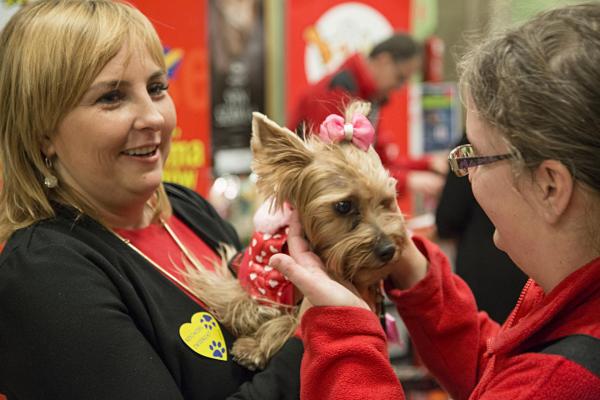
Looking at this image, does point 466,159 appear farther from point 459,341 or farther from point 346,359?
point 459,341

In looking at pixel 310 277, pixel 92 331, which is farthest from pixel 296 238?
pixel 92 331

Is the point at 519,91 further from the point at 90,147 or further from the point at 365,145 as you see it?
the point at 90,147

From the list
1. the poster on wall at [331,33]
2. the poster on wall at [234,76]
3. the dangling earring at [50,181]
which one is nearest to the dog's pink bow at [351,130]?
the dangling earring at [50,181]

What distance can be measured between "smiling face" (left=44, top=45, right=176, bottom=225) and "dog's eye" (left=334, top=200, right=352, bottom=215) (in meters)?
0.42

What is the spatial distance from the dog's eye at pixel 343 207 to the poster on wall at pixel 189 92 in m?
1.64

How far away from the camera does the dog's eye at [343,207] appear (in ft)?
5.32

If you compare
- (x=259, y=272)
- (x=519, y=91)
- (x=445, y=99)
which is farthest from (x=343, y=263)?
(x=445, y=99)

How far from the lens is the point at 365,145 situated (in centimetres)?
161

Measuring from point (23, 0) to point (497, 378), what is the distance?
1.59 m

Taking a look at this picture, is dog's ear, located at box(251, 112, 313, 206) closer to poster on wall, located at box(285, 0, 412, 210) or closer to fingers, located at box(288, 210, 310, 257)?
fingers, located at box(288, 210, 310, 257)

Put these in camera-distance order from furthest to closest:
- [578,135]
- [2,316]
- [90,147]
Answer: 1. [90,147]
2. [2,316]
3. [578,135]

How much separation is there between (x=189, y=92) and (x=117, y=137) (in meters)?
1.96

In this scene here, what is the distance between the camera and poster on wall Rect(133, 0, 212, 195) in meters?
3.21

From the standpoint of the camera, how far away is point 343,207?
5.38 feet
